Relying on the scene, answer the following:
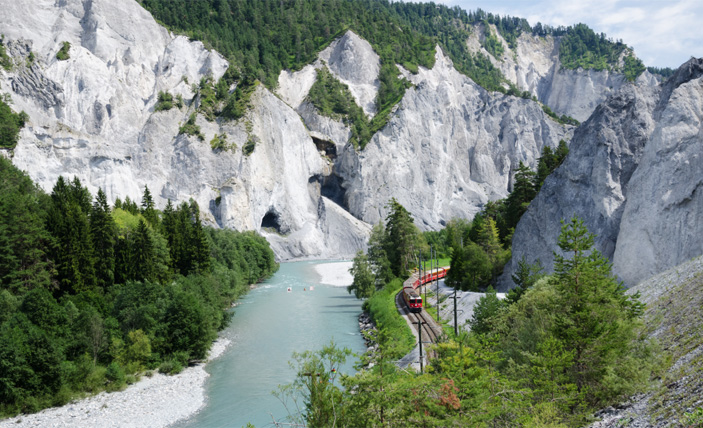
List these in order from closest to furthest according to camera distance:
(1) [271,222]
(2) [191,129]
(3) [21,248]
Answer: (3) [21,248] < (2) [191,129] < (1) [271,222]

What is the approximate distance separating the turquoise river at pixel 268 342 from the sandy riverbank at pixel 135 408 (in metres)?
1.04

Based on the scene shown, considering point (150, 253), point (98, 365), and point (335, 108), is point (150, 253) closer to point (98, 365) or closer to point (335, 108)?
point (98, 365)

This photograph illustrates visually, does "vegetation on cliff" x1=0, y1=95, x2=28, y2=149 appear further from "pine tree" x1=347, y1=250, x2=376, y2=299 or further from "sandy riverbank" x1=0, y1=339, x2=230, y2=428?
"sandy riverbank" x1=0, y1=339, x2=230, y2=428

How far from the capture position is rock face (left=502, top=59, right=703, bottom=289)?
27.1m

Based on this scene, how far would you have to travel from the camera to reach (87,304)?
33938 mm

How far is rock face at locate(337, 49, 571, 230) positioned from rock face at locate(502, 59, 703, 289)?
267ft

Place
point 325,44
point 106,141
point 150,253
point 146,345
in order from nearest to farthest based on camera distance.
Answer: point 146,345, point 150,253, point 106,141, point 325,44

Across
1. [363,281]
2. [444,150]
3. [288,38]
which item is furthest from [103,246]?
[288,38]

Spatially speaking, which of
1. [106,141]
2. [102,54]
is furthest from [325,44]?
[106,141]

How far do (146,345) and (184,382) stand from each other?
427 centimetres

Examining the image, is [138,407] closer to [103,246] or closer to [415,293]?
[103,246]

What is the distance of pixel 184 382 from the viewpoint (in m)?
30.8

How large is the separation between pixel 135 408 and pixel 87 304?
1069 centimetres

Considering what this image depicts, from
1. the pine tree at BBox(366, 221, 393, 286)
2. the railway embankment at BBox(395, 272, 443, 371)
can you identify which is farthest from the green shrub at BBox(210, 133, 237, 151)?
the railway embankment at BBox(395, 272, 443, 371)
